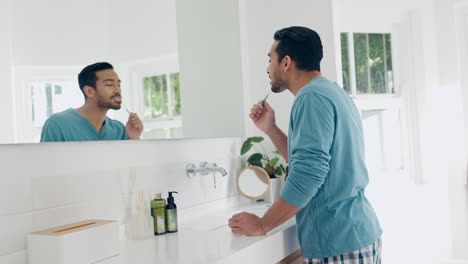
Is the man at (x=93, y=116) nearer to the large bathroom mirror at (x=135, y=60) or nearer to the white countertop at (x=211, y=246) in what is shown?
the large bathroom mirror at (x=135, y=60)

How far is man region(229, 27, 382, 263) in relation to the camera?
4.97 ft

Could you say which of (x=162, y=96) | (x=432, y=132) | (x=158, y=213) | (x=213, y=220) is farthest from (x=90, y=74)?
(x=432, y=132)

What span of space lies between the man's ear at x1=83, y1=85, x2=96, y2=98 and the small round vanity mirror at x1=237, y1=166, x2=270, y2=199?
3.37 feet

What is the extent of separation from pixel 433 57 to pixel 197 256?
3.15 metres

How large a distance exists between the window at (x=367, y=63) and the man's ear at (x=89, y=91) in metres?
2.45

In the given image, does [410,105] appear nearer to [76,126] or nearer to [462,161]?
[462,161]

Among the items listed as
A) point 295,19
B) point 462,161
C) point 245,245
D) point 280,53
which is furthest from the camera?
point 462,161

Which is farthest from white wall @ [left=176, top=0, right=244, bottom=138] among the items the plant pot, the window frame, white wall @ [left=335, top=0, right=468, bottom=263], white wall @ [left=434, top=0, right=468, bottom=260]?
white wall @ [left=434, top=0, right=468, bottom=260]

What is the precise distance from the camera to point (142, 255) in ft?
5.03

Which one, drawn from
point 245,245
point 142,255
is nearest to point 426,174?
point 245,245

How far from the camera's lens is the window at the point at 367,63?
3697mm

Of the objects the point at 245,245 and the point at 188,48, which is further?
the point at 188,48

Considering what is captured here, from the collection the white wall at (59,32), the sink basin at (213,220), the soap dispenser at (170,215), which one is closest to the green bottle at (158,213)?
the soap dispenser at (170,215)

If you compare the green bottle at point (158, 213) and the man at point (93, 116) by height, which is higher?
the man at point (93, 116)
